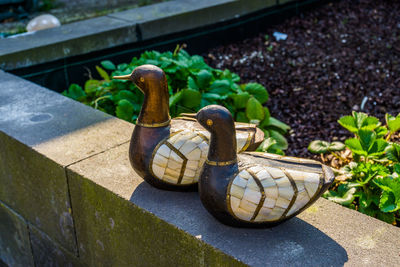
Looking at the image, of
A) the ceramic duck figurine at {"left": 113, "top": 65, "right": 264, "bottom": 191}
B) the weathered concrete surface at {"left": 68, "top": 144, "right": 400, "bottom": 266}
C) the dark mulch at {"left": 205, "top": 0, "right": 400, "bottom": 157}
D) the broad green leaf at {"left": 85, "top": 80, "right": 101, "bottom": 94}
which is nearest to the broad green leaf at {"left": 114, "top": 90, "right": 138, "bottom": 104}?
the broad green leaf at {"left": 85, "top": 80, "right": 101, "bottom": 94}

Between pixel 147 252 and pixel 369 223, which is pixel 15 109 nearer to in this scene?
pixel 147 252

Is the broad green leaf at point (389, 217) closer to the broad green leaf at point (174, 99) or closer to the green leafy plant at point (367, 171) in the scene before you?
the green leafy plant at point (367, 171)

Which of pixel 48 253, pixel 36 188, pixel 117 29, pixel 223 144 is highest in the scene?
pixel 223 144

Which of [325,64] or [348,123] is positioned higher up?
[348,123]

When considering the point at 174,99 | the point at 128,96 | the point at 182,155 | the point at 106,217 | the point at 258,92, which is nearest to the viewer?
the point at 182,155

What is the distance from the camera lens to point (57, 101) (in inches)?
118

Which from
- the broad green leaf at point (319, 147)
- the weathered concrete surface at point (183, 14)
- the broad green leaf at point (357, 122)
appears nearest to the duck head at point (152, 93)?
the broad green leaf at point (357, 122)

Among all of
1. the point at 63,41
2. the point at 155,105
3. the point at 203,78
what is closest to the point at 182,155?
the point at 155,105

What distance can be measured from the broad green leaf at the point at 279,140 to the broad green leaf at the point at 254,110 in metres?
0.12

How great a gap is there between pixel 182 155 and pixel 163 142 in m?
0.09

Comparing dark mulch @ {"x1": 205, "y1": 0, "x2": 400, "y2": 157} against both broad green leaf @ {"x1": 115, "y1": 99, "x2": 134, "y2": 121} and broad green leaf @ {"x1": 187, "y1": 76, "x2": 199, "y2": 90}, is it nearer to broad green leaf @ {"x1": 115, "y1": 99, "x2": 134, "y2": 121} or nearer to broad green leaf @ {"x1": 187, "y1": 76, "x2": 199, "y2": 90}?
broad green leaf @ {"x1": 187, "y1": 76, "x2": 199, "y2": 90}

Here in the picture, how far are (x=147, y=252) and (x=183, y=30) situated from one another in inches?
116

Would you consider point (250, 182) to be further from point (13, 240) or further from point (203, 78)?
point (13, 240)

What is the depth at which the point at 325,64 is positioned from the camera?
4336 millimetres
